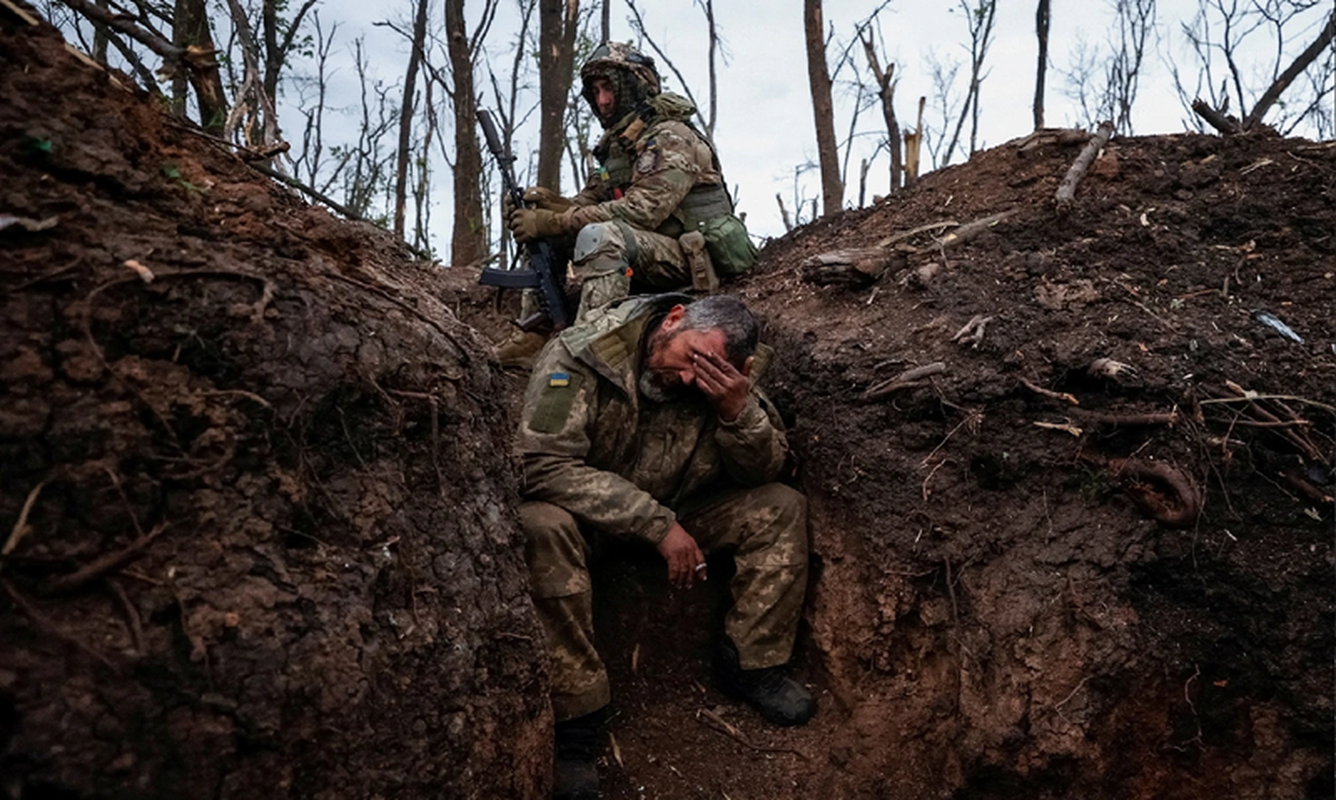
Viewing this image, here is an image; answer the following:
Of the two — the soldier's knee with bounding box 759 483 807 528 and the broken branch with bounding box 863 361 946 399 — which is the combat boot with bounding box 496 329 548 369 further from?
the broken branch with bounding box 863 361 946 399

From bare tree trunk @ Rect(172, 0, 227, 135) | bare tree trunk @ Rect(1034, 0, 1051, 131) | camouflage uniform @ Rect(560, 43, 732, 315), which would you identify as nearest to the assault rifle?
camouflage uniform @ Rect(560, 43, 732, 315)

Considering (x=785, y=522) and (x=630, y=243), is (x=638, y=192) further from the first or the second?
(x=785, y=522)

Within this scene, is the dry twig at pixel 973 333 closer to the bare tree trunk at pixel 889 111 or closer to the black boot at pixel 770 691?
the black boot at pixel 770 691

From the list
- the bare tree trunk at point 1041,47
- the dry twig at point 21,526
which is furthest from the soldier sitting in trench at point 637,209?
the bare tree trunk at point 1041,47

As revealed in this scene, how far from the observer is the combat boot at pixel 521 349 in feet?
17.8

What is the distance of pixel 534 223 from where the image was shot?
17.6 ft

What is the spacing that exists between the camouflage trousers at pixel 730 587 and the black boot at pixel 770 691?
2.7 inches

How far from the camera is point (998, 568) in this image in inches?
115

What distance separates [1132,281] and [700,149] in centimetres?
289

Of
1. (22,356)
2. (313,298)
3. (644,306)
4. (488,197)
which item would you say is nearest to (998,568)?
(644,306)

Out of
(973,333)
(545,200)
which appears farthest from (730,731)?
(545,200)

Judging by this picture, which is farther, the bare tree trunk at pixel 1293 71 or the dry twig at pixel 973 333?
the bare tree trunk at pixel 1293 71

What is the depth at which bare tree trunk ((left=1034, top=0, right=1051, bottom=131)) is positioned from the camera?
11.7 metres

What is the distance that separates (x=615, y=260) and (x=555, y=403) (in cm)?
220
